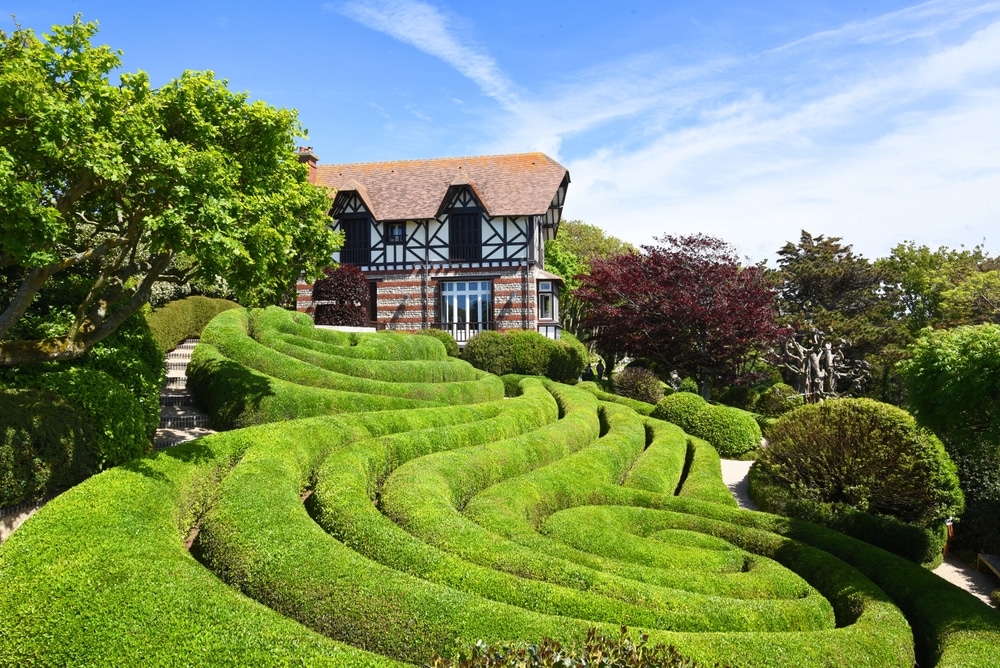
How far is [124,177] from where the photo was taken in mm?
9852

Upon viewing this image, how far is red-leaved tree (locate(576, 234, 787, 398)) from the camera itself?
30500mm

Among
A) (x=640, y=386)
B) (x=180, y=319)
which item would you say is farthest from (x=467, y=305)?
(x=180, y=319)

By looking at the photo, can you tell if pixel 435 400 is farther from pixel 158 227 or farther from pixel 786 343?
pixel 786 343

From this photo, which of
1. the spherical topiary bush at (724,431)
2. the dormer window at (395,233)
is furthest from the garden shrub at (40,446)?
the dormer window at (395,233)

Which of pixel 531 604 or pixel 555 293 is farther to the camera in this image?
pixel 555 293

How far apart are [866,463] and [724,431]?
7.64 metres

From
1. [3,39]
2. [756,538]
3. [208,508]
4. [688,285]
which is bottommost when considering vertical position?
[756,538]

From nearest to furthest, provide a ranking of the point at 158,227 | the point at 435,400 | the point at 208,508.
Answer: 1. the point at 158,227
2. the point at 208,508
3. the point at 435,400

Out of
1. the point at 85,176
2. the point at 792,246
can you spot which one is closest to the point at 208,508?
the point at 85,176

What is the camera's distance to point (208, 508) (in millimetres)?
10742

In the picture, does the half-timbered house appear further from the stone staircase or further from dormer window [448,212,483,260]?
the stone staircase

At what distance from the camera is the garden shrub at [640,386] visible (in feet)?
101

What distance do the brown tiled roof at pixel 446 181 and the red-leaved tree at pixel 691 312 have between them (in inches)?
261

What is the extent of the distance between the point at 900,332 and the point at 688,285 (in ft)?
53.1
